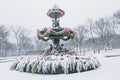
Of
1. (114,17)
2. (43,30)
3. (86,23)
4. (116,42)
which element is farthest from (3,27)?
(43,30)

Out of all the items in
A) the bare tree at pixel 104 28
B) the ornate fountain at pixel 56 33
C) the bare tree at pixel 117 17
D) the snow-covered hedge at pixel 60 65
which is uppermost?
the bare tree at pixel 117 17

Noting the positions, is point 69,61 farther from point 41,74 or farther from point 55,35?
point 55,35

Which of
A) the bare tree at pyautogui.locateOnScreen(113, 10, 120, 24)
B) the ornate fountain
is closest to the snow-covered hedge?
the ornate fountain

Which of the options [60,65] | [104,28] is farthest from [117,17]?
[60,65]

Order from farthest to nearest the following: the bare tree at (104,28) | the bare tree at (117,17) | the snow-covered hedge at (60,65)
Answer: the bare tree at (104,28) → the bare tree at (117,17) → the snow-covered hedge at (60,65)

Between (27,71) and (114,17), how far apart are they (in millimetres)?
39479

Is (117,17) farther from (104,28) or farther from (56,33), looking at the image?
(56,33)

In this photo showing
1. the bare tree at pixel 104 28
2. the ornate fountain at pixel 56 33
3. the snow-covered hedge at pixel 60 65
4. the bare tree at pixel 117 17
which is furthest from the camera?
the bare tree at pixel 104 28

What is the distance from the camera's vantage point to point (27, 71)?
8.10 meters

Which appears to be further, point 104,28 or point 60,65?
point 104,28

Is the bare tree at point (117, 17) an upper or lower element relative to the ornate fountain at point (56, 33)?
upper

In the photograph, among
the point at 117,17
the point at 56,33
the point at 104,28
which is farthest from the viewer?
the point at 104,28

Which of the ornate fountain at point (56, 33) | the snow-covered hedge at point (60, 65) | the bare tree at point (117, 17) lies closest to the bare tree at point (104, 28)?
the bare tree at point (117, 17)

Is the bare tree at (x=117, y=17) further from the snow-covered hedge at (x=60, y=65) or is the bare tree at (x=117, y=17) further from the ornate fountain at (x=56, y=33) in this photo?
the snow-covered hedge at (x=60, y=65)
